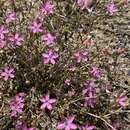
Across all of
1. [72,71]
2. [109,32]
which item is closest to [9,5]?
[109,32]

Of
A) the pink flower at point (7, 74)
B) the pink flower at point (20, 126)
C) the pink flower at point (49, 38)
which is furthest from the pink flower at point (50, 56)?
the pink flower at point (20, 126)

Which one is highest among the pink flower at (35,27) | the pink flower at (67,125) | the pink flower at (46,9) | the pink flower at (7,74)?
the pink flower at (46,9)

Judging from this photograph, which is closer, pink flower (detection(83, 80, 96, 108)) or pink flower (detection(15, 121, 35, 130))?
pink flower (detection(15, 121, 35, 130))

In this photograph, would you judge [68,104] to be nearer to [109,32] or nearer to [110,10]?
[110,10]

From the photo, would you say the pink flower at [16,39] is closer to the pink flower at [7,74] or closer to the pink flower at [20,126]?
the pink flower at [7,74]

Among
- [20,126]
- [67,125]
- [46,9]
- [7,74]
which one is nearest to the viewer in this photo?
[67,125]

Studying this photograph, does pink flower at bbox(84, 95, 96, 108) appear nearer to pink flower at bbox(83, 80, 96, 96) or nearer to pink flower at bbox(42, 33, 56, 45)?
pink flower at bbox(83, 80, 96, 96)

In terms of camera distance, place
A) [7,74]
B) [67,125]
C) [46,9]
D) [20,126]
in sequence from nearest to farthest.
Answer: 1. [67,125]
2. [20,126]
3. [7,74]
4. [46,9]

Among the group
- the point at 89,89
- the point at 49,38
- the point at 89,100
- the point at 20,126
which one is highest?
the point at 49,38

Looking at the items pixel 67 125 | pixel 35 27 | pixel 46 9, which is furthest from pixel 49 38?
pixel 67 125

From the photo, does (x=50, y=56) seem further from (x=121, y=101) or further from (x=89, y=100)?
(x=121, y=101)

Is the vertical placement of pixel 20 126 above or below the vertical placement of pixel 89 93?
below

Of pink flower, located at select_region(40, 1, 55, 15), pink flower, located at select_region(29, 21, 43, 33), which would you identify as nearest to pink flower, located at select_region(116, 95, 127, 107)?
pink flower, located at select_region(29, 21, 43, 33)
